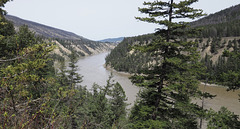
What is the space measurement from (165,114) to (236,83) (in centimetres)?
340

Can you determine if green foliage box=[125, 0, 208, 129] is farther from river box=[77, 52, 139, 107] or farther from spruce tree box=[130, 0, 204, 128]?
river box=[77, 52, 139, 107]

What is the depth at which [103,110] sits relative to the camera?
642 inches

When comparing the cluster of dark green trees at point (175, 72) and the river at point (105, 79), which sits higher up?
the cluster of dark green trees at point (175, 72)

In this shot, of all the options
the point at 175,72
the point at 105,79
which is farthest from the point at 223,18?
the point at 175,72

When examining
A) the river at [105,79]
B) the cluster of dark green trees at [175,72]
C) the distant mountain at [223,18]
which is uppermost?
the distant mountain at [223,18]

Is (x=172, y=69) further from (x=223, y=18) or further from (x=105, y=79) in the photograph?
(x=223, y=18)

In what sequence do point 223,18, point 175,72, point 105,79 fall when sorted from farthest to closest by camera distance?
point 223,18 < point 105,79 < point 175,72

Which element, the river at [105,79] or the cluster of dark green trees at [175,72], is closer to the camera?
the cluster of dark green trees at [175,72]

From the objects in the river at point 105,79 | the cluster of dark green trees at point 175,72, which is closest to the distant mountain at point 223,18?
the river at point 105,79

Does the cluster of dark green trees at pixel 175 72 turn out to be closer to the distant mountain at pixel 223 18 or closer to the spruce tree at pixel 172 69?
the spruce tree at pixel 172 69

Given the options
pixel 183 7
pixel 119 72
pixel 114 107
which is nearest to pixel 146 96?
pixel 183 7

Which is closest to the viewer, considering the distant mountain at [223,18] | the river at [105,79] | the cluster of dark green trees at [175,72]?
the cluster of dark green trees at [175,72]

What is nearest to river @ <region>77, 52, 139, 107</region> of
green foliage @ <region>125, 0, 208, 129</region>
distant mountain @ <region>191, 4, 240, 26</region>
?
green foliage @ <region>125, 0, 208, 129</region>

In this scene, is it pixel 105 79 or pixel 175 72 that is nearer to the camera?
pixel 175 72
